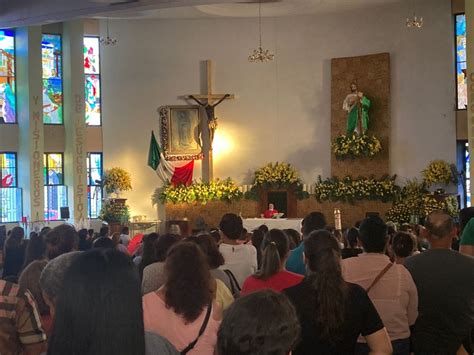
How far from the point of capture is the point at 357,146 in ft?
59.0

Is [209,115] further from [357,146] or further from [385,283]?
[385,283]

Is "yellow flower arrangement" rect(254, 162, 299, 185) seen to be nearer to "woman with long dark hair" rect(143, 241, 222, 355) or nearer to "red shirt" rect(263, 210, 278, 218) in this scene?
"red shirt" rect(263, 210, 278, 218)

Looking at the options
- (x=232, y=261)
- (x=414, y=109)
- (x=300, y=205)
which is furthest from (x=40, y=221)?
(x=232, y=261)

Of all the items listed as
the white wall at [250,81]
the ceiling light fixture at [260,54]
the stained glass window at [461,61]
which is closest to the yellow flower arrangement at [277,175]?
the white wall at [250,81]

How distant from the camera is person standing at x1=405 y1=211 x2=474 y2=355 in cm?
438

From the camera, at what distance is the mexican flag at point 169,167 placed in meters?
19.8

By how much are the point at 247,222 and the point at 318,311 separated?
1424 centimetres

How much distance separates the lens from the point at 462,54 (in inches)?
695

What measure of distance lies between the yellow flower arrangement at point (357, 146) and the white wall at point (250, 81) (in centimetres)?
62

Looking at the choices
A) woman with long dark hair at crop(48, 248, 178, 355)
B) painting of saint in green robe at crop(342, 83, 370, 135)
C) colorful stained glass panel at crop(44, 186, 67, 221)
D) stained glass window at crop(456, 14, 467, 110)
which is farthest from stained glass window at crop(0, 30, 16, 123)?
woman with long dark hair at crop(48, 248, 178, 355)

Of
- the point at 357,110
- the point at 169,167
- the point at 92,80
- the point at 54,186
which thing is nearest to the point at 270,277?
the point at 357,110

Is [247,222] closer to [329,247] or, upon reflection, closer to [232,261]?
[232,261]

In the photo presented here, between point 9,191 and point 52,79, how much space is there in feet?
9.78

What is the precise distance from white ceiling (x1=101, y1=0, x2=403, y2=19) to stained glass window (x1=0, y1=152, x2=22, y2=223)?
13.8 ft
